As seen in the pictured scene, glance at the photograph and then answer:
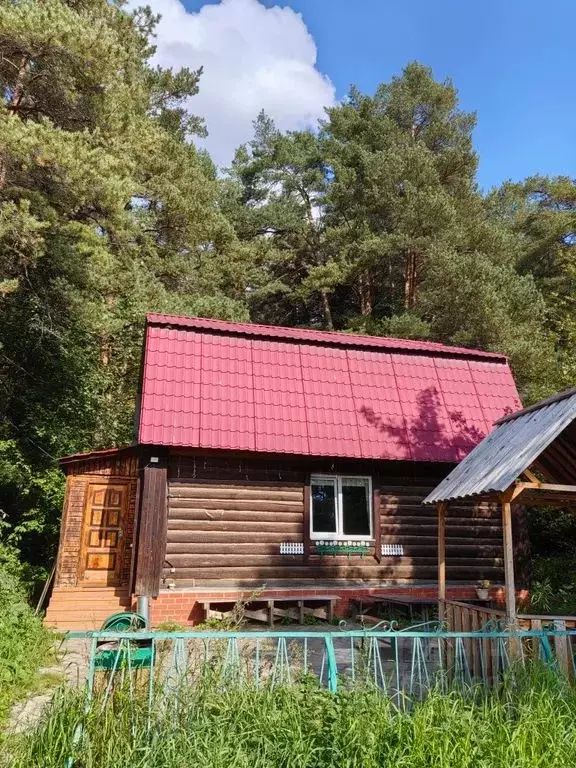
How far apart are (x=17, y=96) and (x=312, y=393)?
10101 millimetres

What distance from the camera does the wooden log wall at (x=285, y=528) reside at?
1124 centimetres

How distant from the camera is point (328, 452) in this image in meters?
11.7

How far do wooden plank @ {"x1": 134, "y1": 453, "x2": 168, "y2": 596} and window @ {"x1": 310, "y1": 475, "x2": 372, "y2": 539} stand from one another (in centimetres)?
298

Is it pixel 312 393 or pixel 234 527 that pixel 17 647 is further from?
pixel 312 393

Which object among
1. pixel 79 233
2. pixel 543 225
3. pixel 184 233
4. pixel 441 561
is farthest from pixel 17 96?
pixel 543 225

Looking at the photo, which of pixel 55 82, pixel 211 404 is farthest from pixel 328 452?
pixel 55 82

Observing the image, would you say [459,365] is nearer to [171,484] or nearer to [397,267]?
[171,484]

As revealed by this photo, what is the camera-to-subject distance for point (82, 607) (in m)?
10.4

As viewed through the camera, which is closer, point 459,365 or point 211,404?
point 211,404

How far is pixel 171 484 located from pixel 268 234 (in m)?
20.4

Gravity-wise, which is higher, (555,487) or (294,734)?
(555,487)

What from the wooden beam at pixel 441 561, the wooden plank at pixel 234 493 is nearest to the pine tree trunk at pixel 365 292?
the wooden plank at pixel 234 493

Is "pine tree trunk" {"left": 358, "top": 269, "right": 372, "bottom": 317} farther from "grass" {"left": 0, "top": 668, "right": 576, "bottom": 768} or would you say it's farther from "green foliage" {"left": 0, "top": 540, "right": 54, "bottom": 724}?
"grass" {"left": 0, "top": 668, "right": 576, "bottom": 768}

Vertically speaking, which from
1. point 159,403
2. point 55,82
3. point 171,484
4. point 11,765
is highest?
point 55,82
